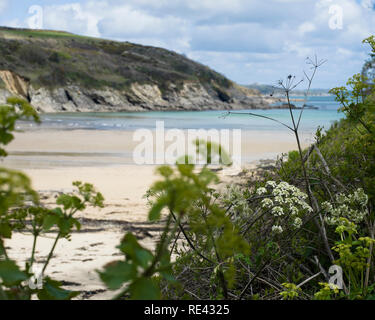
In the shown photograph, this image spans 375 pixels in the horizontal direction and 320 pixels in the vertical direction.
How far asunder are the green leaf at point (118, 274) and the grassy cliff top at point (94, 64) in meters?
61.2

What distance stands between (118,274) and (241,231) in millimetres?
2103

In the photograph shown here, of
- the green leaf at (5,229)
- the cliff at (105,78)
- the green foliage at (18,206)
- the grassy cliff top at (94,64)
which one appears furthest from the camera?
the grassy cliff top at (94,64)

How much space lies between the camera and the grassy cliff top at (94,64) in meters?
61.0

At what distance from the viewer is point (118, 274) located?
899mm

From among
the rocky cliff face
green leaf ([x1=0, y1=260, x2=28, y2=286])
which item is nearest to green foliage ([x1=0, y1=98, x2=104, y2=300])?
green leaf ([x1=0, y1=260, x2=28, y2=286])

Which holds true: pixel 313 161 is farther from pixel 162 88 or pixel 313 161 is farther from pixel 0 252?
pixel 162 88

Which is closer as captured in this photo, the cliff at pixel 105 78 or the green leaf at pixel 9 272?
the green leaf at pixel 9 272

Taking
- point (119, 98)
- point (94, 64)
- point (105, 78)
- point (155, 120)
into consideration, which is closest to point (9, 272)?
point (155, 120)

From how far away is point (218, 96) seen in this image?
81.1 metres

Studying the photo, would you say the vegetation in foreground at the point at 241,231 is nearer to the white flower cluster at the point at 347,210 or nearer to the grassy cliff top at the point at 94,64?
the white flower cluster at the point at 347,210

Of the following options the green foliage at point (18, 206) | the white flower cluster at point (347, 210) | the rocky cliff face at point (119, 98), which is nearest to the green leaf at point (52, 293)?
the green foliage at point (18, 206)

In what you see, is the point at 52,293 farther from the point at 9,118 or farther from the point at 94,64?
the point at 94,64
